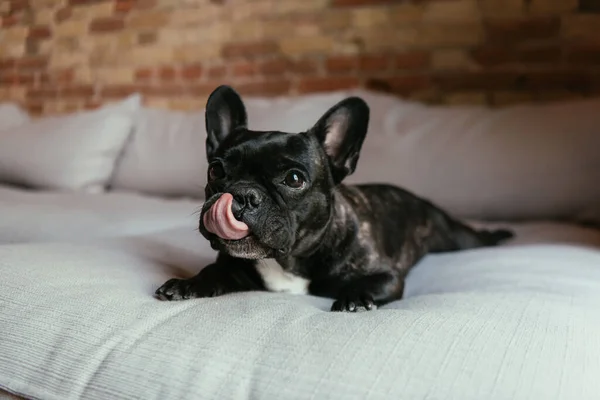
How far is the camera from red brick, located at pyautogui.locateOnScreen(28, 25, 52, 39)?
3.24 metres

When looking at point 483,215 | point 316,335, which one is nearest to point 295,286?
point 316,335

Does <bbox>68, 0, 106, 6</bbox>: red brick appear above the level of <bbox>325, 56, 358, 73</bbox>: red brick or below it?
above

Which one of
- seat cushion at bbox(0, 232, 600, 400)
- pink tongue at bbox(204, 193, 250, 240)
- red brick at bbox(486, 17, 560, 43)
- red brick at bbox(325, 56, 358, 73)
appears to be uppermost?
red brick at bbox(486, 17, 560, 43)

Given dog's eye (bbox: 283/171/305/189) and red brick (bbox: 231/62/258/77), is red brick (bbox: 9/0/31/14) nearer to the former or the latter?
red brick (bbox: 231/62/258/77)

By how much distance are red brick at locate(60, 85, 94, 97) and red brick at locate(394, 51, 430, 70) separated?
1.67 m

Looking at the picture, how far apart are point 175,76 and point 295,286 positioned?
2.02 m

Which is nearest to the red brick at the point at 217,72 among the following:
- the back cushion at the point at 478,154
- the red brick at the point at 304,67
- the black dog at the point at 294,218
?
the red brick at the point at 304,67

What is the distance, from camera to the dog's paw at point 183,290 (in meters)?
0.94

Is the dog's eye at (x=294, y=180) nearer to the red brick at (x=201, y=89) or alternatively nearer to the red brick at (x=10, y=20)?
the red brick at (x=201, y=89)

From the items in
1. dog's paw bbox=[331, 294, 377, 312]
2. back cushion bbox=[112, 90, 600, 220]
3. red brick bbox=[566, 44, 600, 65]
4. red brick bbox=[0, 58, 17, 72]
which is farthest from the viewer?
red brick bbox=[0, 58, 17, 72]

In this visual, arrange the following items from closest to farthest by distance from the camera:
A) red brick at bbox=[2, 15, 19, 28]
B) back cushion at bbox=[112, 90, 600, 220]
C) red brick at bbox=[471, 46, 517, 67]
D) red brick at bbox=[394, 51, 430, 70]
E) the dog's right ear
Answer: the dog's right ear
back cushion at bbox=[112, 90, 600, 220]
red brick at bbox=[471, 46, 517, 67]
red brick at bbox=[394, 51, 430, 70]
red brick at bbox=[2, 15, 19, 28]

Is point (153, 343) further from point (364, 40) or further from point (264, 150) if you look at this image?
point (364, 40)

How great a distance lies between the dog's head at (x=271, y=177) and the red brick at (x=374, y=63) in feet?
4.56

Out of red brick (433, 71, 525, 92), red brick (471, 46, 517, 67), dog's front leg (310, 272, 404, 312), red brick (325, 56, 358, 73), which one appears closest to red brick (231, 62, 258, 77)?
red brick (325, 56, 358, 73)
